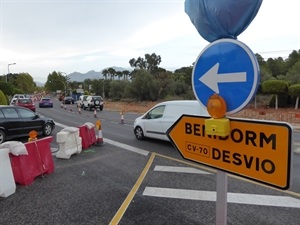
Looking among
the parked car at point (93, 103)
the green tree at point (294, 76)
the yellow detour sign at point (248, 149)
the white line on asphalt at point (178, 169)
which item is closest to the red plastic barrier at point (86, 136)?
the white line on asphalt at point (178, 169)

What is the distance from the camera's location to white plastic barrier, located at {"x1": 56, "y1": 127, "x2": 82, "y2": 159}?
320 inches

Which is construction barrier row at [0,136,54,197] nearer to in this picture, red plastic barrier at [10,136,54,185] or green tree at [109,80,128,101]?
red plastic barrier at [10,136,54,185]

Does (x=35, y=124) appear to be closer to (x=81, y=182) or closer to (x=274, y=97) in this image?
(x=81, y=182)

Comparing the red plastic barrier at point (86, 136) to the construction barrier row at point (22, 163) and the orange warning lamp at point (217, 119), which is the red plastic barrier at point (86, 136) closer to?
the construction barrier row at point (22, 163)

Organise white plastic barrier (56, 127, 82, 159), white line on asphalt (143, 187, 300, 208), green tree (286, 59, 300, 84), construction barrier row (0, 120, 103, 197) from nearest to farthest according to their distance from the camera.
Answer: white line on asphalt (143, 187, 300, 208)
construction barrier row (0, 120, 103, 197)
white plastic barrier (56, 127, 82, 159)
green tree (286, 59, 300, 84)

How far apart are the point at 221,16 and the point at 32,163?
5.44 m

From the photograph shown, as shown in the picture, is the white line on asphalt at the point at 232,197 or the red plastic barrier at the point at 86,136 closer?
the white line on asphalt at the point at 232,197

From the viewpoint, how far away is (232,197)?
5.17 metres

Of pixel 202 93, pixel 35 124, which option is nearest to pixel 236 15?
pixel 202 93

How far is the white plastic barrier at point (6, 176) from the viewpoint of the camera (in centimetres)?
520

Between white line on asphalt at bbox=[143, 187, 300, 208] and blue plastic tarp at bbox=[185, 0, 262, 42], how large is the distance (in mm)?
3605

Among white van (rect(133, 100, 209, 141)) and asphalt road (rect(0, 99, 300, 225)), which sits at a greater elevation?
white van (rect(133, 100, 209, 141))

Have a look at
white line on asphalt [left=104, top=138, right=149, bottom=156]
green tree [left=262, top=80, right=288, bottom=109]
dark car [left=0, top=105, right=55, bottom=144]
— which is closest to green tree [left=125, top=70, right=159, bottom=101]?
green tree [left=262, top=80, right=288, bottom=109]

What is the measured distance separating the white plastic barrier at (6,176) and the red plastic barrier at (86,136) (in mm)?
4081
